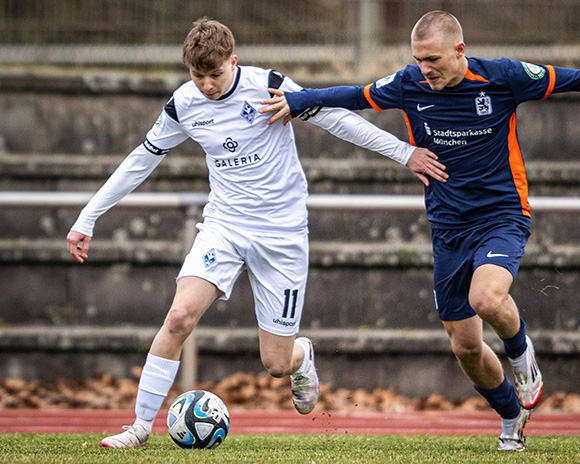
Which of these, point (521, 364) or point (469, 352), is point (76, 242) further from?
point (521, 364)

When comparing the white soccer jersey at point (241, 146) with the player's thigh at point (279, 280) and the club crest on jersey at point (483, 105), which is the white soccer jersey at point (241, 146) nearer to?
the player's thigh at point (279, 280)

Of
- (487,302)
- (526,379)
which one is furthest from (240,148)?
(526,379)

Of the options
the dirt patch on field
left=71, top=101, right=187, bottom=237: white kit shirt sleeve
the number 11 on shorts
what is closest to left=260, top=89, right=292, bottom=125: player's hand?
left=71, top=101, right=187, bottom=237: white kit shirt sleeve

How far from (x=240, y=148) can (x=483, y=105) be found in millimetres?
1337

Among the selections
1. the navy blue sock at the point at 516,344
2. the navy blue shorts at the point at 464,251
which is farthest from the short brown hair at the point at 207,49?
the navy blue sock at the point at 516,344

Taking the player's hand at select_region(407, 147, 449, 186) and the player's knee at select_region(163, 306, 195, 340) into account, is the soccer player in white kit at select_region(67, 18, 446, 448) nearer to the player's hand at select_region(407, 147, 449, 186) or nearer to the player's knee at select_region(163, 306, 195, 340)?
the player's hand at select_region(407, 147, 449, 186)

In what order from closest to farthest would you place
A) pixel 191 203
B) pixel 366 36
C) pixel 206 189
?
pixel 191 203
pixel 206 189
pixel 366 36

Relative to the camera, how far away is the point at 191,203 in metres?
6.95

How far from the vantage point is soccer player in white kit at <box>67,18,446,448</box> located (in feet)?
15.6

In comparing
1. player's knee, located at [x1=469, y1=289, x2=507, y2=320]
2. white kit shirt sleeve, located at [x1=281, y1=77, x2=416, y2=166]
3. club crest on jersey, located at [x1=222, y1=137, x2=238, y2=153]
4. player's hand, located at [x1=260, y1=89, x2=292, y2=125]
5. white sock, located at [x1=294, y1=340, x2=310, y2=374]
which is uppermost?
player's hand, located at [x1=260, y1=89, x2=292, y2=125]

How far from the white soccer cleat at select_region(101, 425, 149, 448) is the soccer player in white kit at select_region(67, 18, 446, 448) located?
760 mm

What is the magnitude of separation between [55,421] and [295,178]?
2.79 metres

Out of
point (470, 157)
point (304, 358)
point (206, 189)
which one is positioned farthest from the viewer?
point (206, 189)

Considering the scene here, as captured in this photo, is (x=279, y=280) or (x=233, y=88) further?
(x=279, y=280)
